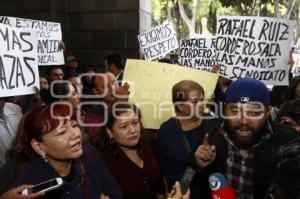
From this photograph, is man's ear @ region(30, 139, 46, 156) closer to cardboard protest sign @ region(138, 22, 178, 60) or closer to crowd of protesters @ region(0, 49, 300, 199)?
crowd of protesters @ region(0, 49, 300, 199)

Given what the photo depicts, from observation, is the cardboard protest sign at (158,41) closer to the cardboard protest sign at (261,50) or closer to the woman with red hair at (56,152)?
the cardboard protest sign at (261,50)

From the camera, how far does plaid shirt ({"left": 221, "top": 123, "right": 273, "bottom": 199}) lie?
7.89 feet

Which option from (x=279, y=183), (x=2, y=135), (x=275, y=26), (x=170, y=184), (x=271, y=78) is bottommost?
(x=170, y=184)

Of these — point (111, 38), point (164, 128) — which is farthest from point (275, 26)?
point (111, 38)

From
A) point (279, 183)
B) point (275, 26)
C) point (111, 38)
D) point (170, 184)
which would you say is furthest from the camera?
point (111, 38)

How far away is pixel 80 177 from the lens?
2.21 m

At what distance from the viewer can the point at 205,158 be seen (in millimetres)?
2326

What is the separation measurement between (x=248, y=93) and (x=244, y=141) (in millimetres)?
308

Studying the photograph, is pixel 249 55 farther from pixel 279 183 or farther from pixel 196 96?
pixel 279 183

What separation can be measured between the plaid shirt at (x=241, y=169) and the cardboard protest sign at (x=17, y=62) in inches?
69.0

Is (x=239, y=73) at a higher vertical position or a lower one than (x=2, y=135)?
higher

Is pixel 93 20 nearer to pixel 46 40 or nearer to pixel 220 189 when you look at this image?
pixel 46 40

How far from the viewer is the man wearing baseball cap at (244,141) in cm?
236

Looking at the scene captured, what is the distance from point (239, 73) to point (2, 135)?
220 cm
